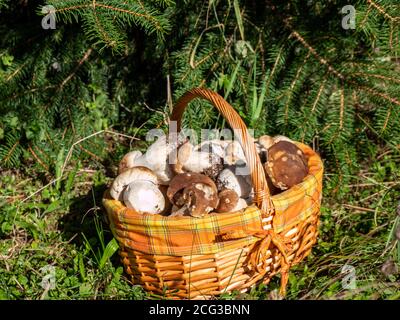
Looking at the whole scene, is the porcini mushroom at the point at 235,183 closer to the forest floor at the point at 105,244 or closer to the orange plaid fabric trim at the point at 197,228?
the orange plaid fabric trim at the point at 197,228

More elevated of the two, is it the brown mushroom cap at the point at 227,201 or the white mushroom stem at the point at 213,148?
the white mushroom stem at the point at 213,148

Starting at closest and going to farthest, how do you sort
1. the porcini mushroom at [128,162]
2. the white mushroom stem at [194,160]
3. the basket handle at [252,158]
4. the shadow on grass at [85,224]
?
the basket handle at [252,158]
the white mushroom stem at [194,160]
the porcini mushroom at [128,162]
the shadow on grass at [85,224]

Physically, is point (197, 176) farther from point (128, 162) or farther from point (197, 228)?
point (128, 162)

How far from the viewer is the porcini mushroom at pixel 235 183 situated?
6.04ft

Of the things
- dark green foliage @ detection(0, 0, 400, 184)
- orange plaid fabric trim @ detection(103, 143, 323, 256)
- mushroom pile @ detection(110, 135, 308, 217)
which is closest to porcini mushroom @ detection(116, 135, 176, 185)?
mushroom pile @ detection(110, 135, 308, 217)

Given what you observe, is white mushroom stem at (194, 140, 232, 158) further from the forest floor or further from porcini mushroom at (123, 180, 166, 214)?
the forest floor

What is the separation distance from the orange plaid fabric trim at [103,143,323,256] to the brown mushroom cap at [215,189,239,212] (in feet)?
0.29

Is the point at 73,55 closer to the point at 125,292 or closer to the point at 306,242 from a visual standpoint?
the point at 125,292

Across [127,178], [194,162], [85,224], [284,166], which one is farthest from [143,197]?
[85,224]

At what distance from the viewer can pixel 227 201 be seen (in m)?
1.76

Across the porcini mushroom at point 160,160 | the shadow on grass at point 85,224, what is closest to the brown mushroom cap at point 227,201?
the porcini mushroom at point 160,160

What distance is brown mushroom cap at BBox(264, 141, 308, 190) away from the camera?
1.83 meters

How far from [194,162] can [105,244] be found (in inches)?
21.3

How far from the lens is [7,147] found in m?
2.49
